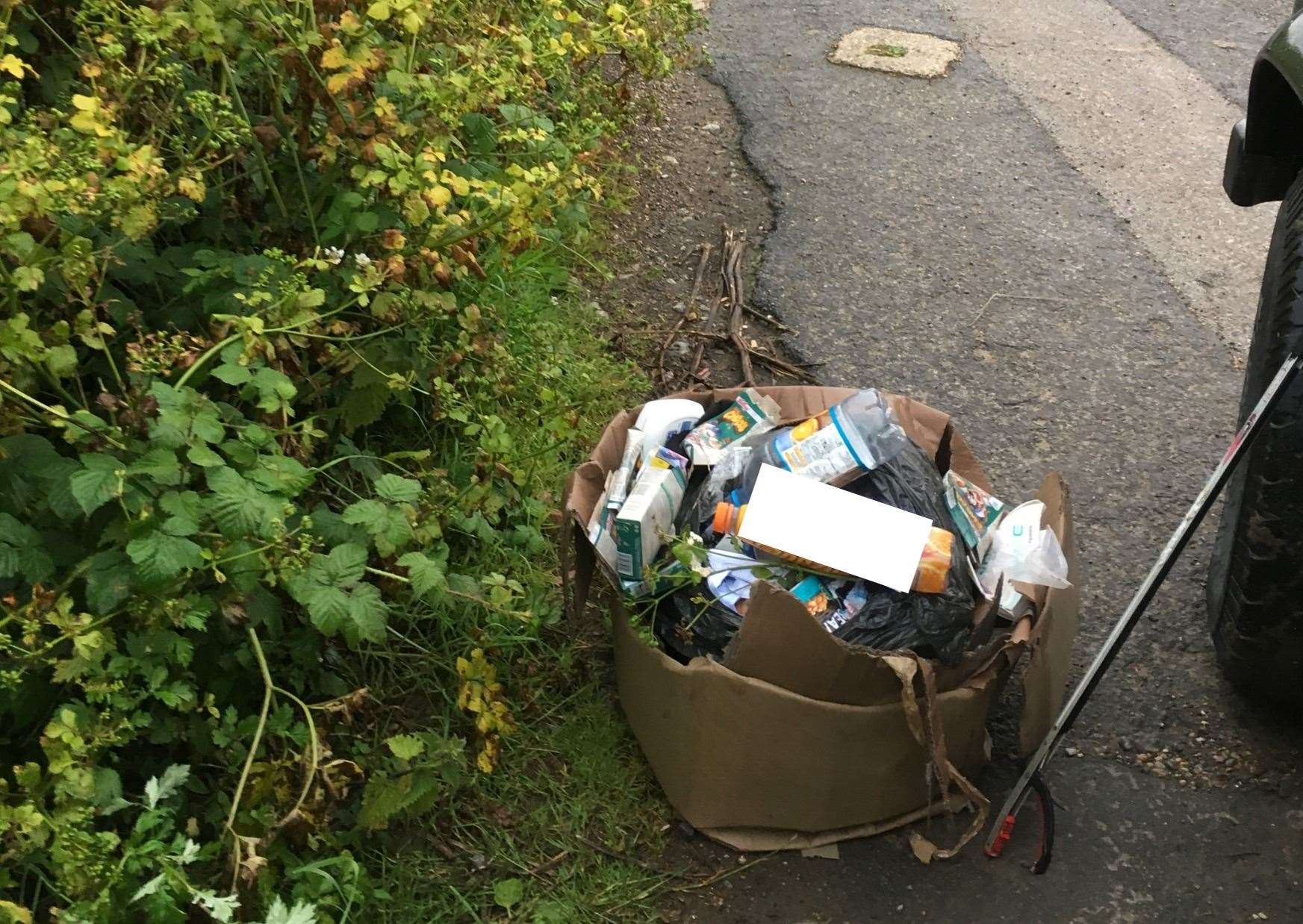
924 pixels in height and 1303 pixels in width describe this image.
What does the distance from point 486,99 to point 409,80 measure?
15.2 inches

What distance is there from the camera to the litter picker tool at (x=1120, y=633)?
1.93 meters

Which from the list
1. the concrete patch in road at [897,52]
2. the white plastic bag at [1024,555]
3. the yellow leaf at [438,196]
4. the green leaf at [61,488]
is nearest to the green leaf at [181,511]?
the green leaf at [61,488]

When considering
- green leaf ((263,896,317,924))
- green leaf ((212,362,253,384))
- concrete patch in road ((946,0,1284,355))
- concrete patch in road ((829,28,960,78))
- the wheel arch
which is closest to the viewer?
green leaf ((263,896,317,924))

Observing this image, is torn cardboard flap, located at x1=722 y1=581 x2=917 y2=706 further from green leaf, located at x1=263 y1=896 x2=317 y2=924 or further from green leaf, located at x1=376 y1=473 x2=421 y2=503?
green leaf, located at x1=263 y1=896 x2=317 y2=924

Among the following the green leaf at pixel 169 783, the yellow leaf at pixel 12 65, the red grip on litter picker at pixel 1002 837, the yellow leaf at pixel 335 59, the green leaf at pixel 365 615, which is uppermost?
the yellow leaf at pixel 12 65

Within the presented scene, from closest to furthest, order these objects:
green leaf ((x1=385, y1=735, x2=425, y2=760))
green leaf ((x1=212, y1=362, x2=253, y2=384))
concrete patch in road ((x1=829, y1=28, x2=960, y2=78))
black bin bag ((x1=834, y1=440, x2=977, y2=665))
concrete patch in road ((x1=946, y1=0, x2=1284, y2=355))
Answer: green leaf ((x1=212, y1=362, x2=253, y2=384)), green leaf ((x1=385, y1=735, x2=425, y2=760)), black bin bag ((x1=834, y1=440, x2=977, y2=665)), concrete patch in road ((x1=946, y1=0, x2=1284, y2=355)), concrete patch in road ((x1=829, y1=28, x2=960, y2=78))

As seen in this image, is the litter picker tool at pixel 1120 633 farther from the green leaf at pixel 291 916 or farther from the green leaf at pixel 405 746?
the green leaf at pixel 291 916

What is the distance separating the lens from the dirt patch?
135 inches

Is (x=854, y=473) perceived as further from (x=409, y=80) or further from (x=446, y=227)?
(x=409, y=80)

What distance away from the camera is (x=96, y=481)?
1.71 meters

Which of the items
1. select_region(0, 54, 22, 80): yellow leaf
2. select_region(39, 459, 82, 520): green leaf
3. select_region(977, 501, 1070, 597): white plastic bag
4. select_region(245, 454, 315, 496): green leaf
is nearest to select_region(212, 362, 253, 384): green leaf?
select_region(245, 454, 315, 496): green leaf

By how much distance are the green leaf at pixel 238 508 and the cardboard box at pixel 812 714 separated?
0.62 meters

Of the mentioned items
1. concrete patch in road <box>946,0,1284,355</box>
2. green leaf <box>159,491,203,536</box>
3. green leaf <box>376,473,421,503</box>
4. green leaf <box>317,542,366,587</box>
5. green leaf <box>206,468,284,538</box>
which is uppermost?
green leaf <box>159,491,203,536</box>

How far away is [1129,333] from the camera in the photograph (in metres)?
3.62
